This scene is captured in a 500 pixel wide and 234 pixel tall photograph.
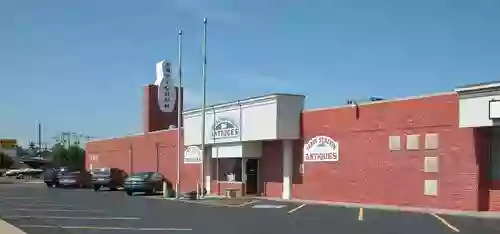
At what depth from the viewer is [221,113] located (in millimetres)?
35969

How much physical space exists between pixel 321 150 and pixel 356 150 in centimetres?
228

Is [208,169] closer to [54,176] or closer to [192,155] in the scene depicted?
[192,155]

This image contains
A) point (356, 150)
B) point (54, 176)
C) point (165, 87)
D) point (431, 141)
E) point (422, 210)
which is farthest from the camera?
point (54, 176)

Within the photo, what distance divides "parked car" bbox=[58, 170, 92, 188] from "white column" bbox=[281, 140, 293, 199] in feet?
71.6

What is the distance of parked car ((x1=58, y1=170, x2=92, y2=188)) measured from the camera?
1887 inches

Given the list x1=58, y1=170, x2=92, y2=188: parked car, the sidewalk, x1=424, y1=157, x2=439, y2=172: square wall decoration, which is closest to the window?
the sidewalk

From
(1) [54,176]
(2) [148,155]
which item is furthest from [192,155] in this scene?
(1) [54,176]

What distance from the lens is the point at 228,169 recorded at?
3650cm

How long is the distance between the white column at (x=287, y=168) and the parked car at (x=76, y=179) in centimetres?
2181

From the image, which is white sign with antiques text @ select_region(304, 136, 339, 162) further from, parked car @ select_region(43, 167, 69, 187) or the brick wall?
parked car @ select_region(43, 167, 69, 187)

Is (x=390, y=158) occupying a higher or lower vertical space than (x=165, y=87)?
lower

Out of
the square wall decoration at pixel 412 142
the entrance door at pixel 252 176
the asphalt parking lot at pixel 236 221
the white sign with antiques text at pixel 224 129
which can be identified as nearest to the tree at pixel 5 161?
the white sign with antiques text at pixel 224 129

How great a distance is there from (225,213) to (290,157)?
9571mm

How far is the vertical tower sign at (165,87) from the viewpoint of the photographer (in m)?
48.7
